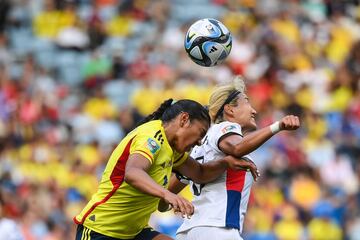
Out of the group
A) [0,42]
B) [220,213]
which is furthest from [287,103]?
[220,213]

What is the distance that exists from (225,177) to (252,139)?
0.56 meters

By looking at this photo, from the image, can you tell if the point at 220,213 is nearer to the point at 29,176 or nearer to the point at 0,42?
the point at 29,176

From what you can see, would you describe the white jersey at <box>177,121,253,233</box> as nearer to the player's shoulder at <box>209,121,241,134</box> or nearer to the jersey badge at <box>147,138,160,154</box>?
the player's shoulder at <box>209,121,241,134</box>

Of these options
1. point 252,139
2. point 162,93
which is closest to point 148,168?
point 252,139

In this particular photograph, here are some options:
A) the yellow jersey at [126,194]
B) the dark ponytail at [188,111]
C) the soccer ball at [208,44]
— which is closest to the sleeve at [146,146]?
the yellow jersey at [126,194]

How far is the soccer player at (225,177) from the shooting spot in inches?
309

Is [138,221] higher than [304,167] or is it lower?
higher

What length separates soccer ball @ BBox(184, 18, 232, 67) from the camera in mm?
8570

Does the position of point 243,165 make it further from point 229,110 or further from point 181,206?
point 181,206

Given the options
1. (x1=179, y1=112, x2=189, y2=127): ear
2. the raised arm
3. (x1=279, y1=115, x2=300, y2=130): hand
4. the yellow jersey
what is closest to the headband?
the raised arm

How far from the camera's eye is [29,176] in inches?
611

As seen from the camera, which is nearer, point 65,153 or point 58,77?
point 65,153

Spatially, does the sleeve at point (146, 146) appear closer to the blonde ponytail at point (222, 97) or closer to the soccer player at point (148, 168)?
the soccer player at point (148, 168)

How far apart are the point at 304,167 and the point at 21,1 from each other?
6.55 metres
